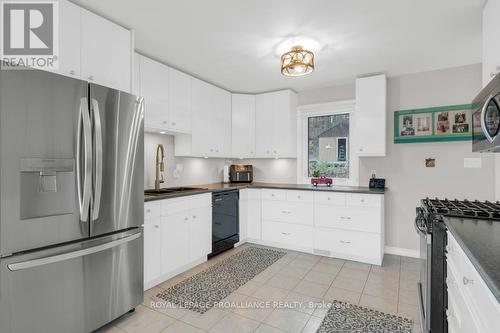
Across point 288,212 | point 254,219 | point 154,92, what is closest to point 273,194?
point 288,212

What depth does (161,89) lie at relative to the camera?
297 centimetres

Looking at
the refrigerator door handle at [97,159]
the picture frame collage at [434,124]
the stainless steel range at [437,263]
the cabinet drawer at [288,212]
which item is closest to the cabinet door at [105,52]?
the refrigerator door handle at [97,159]

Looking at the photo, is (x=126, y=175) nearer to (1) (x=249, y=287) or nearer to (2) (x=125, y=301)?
(2) (x=125, y=301)

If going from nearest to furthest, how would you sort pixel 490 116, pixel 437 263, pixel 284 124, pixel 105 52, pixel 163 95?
pixel 490 116 → pixel 437 263 → pixel 105 52 → pixel 163 95 → pixel 284 124

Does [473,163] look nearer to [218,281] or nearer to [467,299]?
[467,299]

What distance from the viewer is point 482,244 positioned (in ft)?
3.50

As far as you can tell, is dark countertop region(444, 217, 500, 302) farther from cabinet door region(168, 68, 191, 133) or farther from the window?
cabinet door region(168, 68, 191, 133)

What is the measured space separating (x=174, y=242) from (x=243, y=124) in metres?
2.26

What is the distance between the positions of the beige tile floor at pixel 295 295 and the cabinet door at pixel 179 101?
5.73ft

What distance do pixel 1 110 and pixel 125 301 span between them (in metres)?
1.55

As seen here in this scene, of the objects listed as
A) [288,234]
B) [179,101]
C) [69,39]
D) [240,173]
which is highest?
[69,39]

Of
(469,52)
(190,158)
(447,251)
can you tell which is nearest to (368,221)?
(447,251)

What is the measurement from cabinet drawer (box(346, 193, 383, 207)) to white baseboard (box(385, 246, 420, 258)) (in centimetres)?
89

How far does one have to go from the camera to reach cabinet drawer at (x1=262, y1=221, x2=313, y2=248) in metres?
3.56
